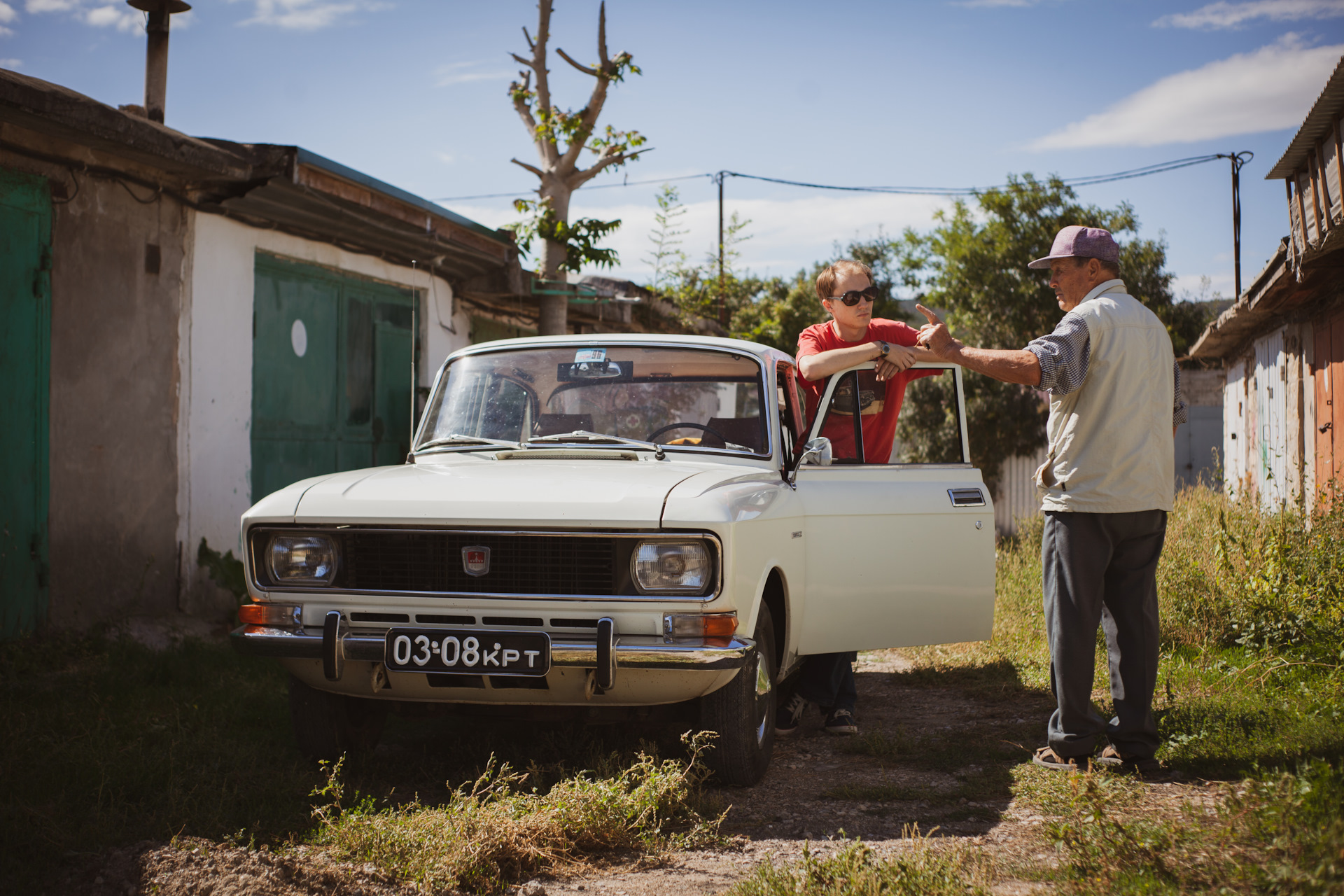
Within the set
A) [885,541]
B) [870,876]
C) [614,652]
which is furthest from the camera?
[885,541]

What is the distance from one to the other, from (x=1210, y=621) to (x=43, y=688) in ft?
20.4

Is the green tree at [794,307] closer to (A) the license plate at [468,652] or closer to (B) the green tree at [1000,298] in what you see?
(B) the green tree at [1000,298]

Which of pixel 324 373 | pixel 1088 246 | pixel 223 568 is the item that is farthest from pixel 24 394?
pixel 1088 246

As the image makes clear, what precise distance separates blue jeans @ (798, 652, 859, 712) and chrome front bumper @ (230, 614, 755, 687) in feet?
4.79

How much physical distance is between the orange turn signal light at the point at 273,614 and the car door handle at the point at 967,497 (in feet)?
9.20

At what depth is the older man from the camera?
3732 millimetres

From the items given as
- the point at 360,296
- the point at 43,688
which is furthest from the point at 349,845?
the point at 360,296

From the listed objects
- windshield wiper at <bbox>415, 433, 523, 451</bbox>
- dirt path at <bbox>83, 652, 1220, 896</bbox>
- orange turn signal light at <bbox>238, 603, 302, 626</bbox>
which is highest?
windshield wiper at <bbox>415, 433, 523, 451</bbox>

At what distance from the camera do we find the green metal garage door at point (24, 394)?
5938 mm

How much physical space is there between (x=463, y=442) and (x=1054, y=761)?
271 centimetres

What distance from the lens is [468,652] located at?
11.5ft

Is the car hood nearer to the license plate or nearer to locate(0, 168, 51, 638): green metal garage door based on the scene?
the license plate

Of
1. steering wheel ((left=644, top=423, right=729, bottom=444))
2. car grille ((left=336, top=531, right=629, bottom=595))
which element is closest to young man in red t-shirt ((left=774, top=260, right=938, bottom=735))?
steering wheel ((left=644, top=423, right=729, bottom=444))

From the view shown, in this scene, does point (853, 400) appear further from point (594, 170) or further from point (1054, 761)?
point (594, 170)
